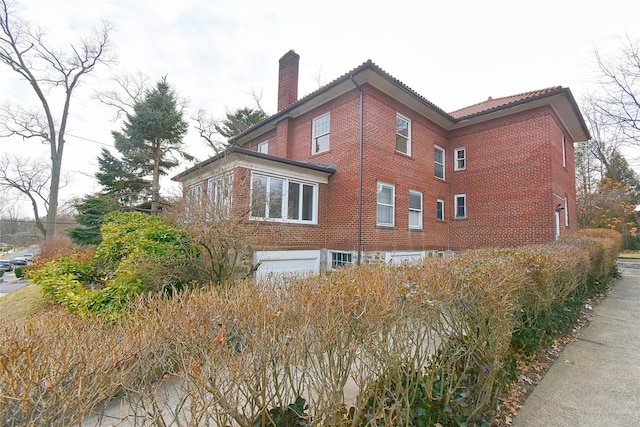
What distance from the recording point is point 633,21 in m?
10.7

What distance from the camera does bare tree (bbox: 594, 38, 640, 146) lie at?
1169 centimetres

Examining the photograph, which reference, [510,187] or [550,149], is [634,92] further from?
[510,187]

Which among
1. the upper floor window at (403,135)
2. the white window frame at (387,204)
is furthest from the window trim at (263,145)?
the white window frame at (387,204)

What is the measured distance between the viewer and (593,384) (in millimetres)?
3902

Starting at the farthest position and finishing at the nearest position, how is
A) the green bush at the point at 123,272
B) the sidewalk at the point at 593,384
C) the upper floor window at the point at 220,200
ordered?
the upper floor window at the point at 220,200
the green bush at the point at 123,272
the sidewalk at the point at 593,384

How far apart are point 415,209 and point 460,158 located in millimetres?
4325

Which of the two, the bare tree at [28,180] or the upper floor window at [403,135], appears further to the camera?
the bare tree at [28,180]

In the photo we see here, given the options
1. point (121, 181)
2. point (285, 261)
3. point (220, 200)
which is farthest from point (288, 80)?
point (121, 181)

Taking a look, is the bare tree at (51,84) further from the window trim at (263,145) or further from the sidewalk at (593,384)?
the sidewalk at (593,384)

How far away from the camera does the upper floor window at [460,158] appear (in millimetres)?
14141

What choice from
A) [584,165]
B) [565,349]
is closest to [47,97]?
[565,349]

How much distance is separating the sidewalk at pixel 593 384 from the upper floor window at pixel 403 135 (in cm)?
825

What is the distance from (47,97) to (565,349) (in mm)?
32170

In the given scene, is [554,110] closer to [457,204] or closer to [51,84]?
[457,204]
